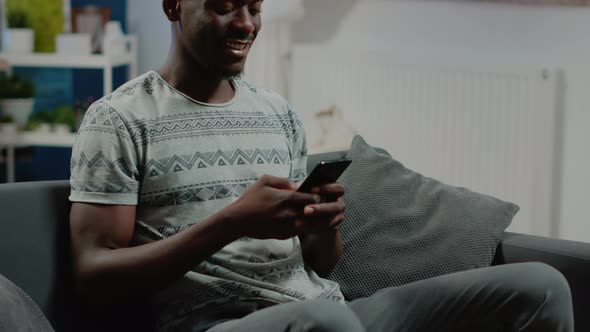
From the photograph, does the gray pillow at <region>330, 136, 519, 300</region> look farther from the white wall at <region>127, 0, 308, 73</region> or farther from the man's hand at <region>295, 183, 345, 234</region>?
the white wall at <region>127, 0, 308, 73</region>

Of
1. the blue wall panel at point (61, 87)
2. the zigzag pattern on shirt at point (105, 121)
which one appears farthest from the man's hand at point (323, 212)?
the blue wall panel at point (61, 87)

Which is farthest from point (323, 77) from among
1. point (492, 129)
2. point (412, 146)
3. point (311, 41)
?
point (492, 129)

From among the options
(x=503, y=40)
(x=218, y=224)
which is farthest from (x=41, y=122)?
(x=218, y=224)

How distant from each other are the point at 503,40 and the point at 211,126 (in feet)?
6.11

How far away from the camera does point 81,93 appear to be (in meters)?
4.62

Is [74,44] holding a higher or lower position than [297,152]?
lower

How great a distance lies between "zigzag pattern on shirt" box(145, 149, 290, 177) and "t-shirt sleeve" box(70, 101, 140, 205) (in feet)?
0.12

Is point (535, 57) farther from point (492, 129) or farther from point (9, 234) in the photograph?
point (9, 234)

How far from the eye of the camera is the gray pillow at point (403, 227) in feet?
6.11

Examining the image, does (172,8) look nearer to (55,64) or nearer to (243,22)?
(243,22)

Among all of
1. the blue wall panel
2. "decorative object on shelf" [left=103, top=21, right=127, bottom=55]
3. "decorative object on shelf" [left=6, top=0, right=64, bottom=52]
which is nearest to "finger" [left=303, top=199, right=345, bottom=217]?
"decorative object on shelf" [left=103, top=21, right=127, bottom=55]

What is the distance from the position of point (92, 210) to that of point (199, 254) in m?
0.18

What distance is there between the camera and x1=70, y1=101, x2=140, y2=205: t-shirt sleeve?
1503 millimetres

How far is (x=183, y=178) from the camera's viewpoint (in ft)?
5.20
